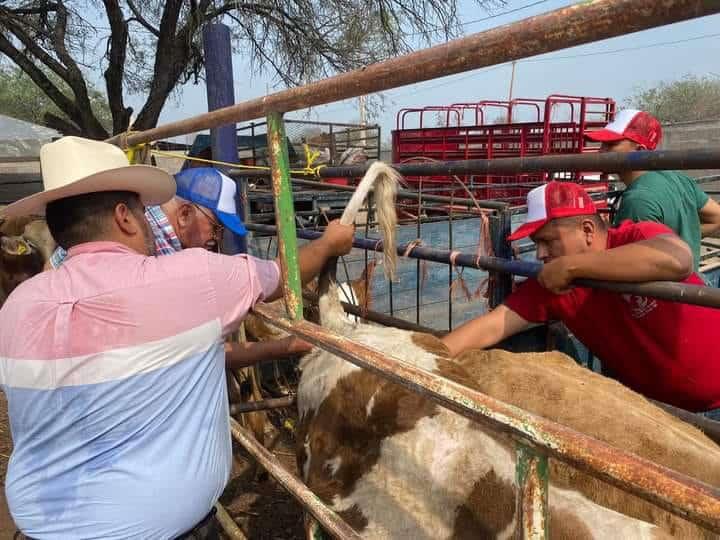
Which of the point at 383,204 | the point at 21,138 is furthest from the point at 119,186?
the point at 21,138

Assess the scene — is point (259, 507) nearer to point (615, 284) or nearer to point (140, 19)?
point (615, 284)

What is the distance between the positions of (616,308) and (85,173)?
1.83 m

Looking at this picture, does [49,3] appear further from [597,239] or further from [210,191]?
[597,239]

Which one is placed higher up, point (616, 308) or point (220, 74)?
point (220, 74)

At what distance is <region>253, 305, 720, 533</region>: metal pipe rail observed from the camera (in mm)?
806

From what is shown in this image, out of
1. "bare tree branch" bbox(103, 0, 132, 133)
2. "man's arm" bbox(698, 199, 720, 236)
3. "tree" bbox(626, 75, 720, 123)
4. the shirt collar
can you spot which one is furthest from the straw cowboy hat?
"tree" bbox(626, 75, 720, 123)

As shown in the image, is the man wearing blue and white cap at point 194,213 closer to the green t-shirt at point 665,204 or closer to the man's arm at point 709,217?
the green t-shirt at point 665,204

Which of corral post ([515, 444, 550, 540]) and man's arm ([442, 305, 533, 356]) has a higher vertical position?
corral post ([515, 444, 550, 540])

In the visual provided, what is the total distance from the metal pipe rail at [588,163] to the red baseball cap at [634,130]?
1.27m

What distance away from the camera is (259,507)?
12.0 ft

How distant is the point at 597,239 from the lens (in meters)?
2.26

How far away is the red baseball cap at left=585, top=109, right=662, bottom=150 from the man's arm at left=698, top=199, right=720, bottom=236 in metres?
0.45

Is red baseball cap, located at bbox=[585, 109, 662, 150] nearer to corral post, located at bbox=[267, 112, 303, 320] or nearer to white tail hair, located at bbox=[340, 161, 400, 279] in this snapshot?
white tail hair, located at bbox=[340, 161, 400, 279]

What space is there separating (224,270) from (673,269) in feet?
4.41
